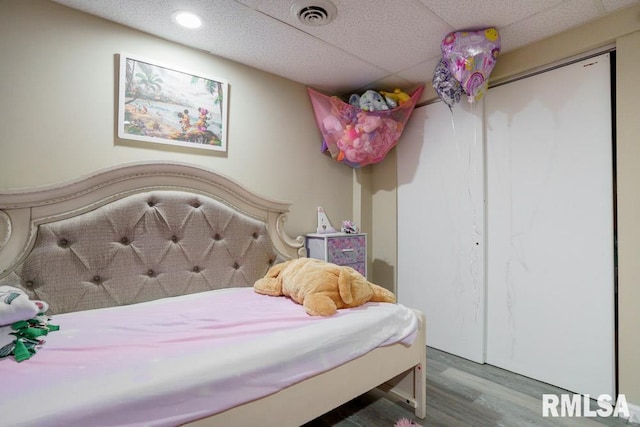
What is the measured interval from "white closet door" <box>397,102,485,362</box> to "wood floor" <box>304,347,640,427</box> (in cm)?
33

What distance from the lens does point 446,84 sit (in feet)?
7.14

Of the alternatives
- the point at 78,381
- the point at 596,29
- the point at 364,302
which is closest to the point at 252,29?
the point at 364,302

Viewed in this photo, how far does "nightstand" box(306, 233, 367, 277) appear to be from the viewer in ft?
7.87

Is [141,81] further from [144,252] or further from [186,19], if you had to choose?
[144,252]

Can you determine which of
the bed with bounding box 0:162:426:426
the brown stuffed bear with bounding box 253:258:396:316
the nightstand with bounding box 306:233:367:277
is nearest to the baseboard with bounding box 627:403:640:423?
the bed with bounding box 0:162:426:426

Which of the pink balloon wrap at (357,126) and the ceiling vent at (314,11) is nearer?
the ceiling vent at (314,11)

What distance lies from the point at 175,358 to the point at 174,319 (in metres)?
0.41

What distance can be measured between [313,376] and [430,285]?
5.69 feet

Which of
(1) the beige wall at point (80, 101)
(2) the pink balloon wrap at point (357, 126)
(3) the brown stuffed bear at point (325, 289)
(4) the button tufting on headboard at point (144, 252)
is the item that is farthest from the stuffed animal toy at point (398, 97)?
(3) the brown stuffed bear at point (325, 289)

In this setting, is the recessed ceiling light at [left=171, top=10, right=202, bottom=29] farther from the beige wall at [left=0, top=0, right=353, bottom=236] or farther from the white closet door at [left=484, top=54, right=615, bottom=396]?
the white closet door at [left=484, top=54, right=615, bottom=396]

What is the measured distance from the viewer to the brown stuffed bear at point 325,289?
4.87ft

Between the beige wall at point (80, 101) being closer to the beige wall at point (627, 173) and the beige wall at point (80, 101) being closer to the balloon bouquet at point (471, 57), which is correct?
the balloon bouquet at point (471, 57)

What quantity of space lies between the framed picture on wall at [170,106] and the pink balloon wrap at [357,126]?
822mm

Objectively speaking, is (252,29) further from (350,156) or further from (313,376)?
(313,376)
